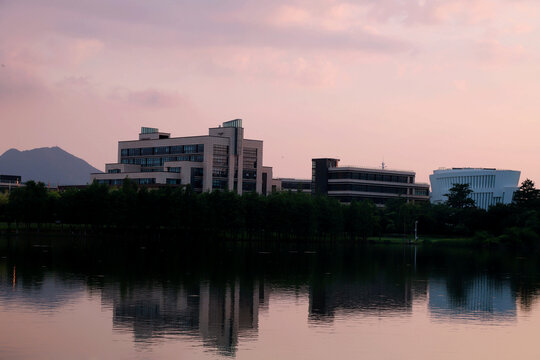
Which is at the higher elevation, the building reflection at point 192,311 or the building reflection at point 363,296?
the building reflection at point 192,311

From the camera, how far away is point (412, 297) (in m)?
64.7

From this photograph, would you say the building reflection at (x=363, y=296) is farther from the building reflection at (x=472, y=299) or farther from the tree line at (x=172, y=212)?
the tree line at (x=172, y=212)

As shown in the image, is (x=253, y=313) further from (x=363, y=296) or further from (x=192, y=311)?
(x=363, y=296)

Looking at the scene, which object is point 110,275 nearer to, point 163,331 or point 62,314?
point 62,314

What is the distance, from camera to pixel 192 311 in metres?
49.3

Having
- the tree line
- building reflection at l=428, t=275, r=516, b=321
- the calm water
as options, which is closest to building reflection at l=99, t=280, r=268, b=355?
the calm water

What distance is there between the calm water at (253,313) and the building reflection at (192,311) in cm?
9

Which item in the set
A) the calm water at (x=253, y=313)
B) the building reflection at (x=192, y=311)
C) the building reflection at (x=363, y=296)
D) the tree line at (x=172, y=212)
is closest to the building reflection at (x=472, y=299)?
the calm water at (x=253, y=313)

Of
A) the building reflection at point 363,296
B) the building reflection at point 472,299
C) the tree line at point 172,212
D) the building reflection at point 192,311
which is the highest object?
the tree line at point 172,212

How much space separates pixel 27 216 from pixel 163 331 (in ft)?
441

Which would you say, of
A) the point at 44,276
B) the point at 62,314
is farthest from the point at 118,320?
the point at 44,276

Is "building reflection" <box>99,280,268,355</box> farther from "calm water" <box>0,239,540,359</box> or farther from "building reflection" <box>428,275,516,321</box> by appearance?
"building reflection" <box>428,275,516,321</box>

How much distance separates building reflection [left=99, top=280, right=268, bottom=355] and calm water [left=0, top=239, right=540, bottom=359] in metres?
0.09

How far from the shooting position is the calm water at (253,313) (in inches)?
1500
